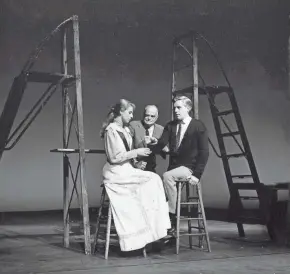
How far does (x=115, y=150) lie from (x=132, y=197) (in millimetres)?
463

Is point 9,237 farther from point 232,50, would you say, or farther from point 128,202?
point 232,50

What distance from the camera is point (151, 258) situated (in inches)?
167

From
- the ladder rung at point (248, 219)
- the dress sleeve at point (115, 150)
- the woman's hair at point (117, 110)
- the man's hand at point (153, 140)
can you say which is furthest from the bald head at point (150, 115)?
the ladder rung at point (248, 219)

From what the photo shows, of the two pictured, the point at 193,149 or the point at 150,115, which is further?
the point at 150,115

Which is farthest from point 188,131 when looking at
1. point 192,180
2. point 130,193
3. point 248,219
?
point 248,219

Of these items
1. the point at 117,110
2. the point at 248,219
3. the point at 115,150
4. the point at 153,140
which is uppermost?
the point at 117,110

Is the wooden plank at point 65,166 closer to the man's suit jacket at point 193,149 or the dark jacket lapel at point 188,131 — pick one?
the man's suit jacket at point 193,149

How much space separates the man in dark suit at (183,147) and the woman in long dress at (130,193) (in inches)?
7.9

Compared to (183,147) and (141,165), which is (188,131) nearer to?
(183,147)

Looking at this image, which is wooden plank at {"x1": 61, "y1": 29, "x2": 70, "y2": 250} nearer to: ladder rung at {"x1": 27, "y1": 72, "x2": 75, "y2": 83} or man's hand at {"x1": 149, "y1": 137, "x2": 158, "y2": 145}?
ladder rung at {"x1": 27, "y1": 72, "x2": 75, "y2": 83}

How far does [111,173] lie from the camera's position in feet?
14.5

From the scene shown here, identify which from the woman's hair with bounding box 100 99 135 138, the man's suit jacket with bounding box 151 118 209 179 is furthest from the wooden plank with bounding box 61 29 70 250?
the man's suit jacket with bounding box 151 118 209 179

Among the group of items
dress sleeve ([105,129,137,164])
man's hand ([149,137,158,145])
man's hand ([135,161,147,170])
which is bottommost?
man's hand ([135,161,147,170])

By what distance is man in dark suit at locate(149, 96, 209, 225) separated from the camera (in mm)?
4613
